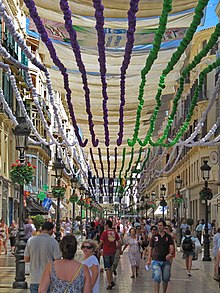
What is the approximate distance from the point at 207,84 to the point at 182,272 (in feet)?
120

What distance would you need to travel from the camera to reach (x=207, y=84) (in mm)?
58906

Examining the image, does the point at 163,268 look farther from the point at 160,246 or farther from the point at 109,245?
the point at 109,245

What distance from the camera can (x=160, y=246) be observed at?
587 inches

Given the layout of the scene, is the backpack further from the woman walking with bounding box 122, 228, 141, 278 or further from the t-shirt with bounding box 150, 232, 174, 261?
the t-shirt with bounding box 150, 232, 174, 261

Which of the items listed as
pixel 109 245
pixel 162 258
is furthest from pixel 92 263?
pixel 109 245

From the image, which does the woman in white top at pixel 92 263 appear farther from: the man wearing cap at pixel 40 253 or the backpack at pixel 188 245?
the backpack at pixel 188 245

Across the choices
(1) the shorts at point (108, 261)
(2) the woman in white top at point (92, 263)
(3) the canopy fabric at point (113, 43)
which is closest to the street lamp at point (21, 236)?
(1) the shorts at point (108, 261)

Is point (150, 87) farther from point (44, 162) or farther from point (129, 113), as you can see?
point (44, 162)

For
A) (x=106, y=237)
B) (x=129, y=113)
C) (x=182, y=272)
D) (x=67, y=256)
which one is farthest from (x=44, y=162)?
(x=67, y=256)

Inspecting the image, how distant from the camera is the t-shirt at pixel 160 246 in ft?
48.6

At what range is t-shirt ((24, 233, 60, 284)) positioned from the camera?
11.1 meters

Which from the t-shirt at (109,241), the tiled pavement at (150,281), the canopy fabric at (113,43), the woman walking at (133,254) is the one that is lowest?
the tiled pavement at (150,281)

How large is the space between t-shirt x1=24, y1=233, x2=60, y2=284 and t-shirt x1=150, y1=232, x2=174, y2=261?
3801mm

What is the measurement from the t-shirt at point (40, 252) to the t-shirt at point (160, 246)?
380 cm
